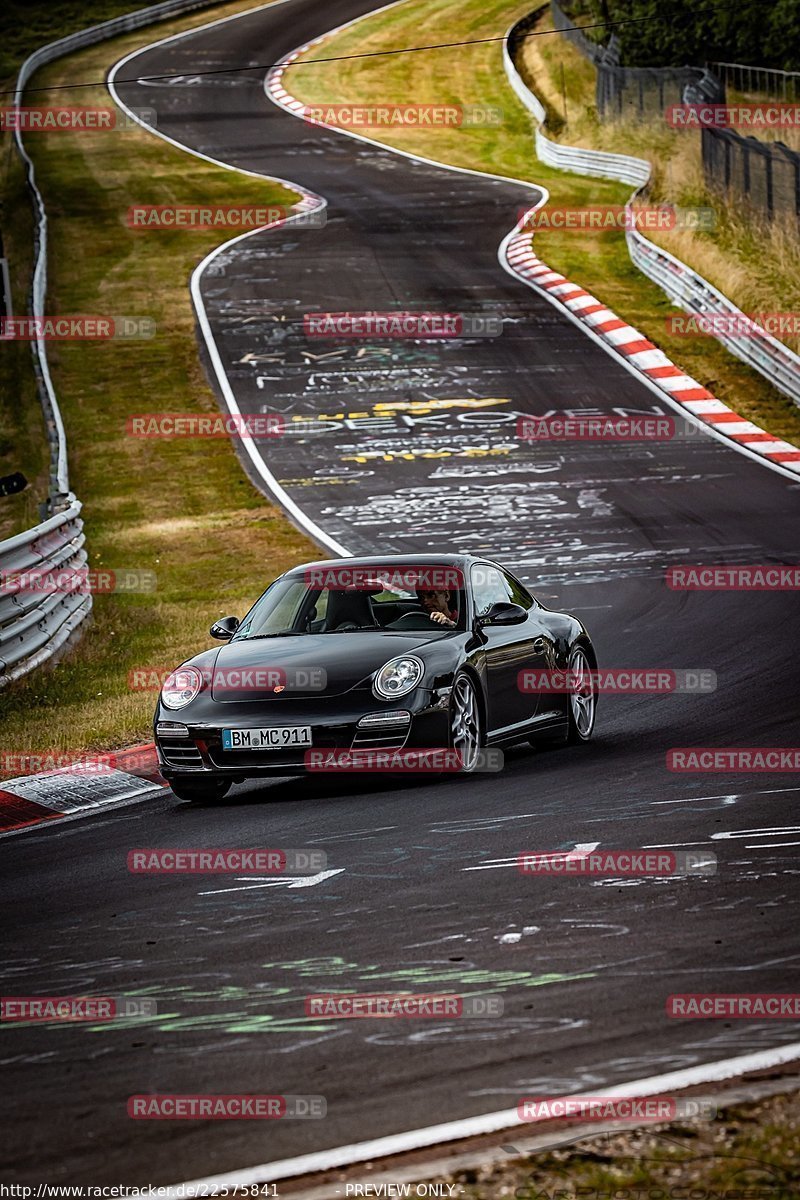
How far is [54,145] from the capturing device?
170ft

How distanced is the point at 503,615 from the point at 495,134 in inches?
1727

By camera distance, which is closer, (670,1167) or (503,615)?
(670,1167)

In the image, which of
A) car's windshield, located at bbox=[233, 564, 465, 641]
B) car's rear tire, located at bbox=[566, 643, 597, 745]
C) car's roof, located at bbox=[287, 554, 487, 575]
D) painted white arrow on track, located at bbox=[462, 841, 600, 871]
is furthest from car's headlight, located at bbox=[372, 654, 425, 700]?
painted white arrow on track, located at bbox=[462, 841, 600, 871]

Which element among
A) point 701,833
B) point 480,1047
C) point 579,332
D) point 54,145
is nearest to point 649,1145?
point 480,1047

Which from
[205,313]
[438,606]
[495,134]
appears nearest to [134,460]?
[205,313]

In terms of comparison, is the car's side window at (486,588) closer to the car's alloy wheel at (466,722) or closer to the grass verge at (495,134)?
the car's alloy wheel at (466,722)

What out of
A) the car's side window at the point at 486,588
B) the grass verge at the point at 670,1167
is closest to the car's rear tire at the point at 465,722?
the car's side window at the point at 486,588

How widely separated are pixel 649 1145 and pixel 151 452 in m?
22.8

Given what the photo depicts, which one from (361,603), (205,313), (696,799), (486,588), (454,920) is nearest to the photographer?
(454,920)

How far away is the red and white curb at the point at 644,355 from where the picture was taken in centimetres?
2403

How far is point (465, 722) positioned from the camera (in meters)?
9.90

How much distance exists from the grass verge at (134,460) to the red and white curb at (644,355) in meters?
6.72

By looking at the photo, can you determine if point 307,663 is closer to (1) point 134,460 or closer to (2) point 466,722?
(2) point 466,722

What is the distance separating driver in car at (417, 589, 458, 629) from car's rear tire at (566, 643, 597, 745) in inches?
46.5
